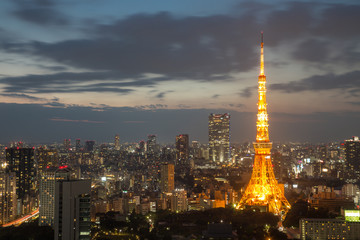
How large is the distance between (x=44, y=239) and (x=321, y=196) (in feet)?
46.4

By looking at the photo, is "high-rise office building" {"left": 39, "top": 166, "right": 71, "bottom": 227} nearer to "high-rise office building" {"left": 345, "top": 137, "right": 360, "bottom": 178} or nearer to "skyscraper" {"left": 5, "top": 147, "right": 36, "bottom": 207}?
"skyscraper" {"left": 5, "top": 147, "right": 36, "bottom": 207}

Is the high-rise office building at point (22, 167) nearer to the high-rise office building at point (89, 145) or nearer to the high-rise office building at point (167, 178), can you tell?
the high-rise office building at point (167, 178)

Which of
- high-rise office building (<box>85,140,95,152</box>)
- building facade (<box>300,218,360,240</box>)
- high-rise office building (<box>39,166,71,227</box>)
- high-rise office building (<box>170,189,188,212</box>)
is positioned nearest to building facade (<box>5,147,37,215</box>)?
high-rise office building (<box>39,166,71,227</box>)

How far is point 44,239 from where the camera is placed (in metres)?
13.7

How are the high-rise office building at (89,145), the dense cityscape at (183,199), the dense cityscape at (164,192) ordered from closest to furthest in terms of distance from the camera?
the dense cityscape at (183,199)
the dense cityscape at (164,192)
the high-rise office building at (89,145)

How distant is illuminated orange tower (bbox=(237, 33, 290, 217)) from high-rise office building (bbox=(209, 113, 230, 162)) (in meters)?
32.7

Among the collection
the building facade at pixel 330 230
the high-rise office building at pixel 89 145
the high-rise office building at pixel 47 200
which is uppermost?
the high-rise office building at pixel 89 145

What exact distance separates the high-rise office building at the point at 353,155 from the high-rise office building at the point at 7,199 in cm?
2425

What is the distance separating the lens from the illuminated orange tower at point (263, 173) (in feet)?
63.6

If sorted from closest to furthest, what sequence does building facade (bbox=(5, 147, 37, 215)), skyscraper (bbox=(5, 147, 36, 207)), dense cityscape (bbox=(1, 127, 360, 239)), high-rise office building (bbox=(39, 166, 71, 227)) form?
dense cityscape (bbox=(1, 127, 360, 239))
high-rise office building (bbox=(39, 166, 71, 227))
building facade (bbox=(5, 147, 37, 215))
skyscraper (bbox=(5, 147, 36, 207))

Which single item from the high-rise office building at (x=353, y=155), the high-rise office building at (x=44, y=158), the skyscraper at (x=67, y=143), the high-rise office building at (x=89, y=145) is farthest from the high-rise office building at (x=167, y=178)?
the skyscraper at (x=67, y=143)

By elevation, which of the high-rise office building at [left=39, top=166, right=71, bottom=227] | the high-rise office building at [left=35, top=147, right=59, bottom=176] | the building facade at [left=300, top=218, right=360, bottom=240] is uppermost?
the high-rise office building at [left=35, top=147, right=59, bottom=176]

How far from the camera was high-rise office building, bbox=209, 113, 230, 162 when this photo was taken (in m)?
53.0

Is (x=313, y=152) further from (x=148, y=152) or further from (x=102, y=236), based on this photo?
(x=102, y=236)
